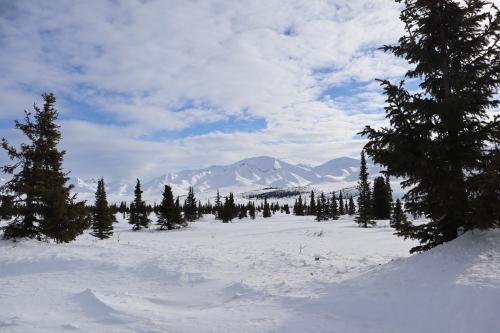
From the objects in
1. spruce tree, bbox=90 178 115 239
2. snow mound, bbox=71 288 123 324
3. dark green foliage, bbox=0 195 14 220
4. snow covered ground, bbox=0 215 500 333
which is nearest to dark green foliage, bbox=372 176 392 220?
spruce tree, bbox=90 178 115 239

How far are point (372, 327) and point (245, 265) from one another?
6.92 meters

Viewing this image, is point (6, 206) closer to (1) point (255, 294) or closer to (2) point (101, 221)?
(1) point (255, 294)

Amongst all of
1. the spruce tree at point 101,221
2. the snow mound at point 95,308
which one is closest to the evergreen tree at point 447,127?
the snow mound at point 95,308

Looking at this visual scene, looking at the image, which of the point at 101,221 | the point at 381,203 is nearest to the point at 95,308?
the point at 101,221

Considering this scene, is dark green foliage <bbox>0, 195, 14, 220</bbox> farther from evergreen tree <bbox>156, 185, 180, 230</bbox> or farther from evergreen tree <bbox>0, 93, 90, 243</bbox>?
evergreen tree <bbox>156, 185, 180, 230</bbox>

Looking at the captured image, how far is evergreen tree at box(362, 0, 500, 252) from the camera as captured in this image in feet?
34.1

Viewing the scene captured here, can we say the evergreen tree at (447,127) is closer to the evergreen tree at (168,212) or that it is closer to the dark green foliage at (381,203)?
the evergreen tree at (168,212)

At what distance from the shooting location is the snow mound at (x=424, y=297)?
6.94m

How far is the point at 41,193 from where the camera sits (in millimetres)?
18672

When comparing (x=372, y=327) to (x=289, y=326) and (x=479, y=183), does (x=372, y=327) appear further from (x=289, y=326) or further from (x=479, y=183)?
(x=479, y=183)

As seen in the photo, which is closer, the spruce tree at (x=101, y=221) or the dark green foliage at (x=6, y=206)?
the dark green foliage at (x=6, y=206)

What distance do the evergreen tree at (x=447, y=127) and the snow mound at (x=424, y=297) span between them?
41.9 inches

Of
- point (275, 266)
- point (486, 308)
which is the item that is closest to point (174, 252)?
point (275, 266)

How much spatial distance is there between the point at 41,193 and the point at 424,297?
18.6 metres
